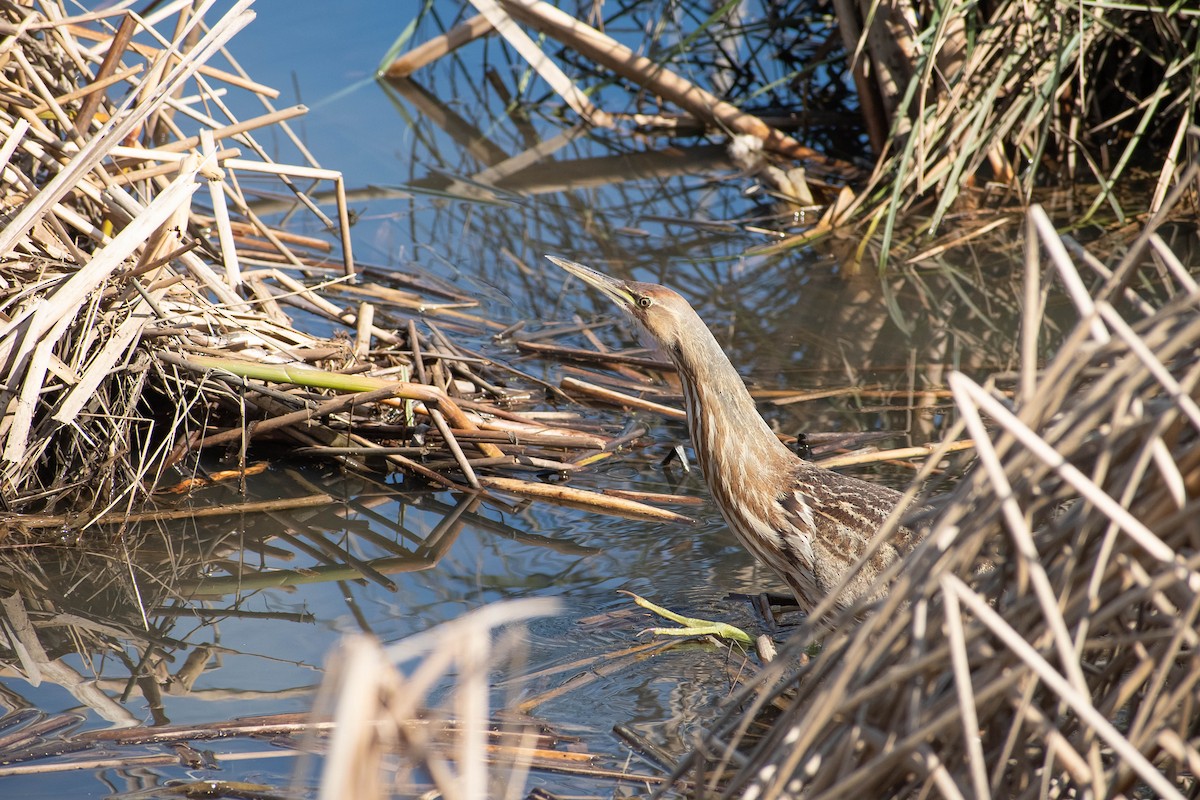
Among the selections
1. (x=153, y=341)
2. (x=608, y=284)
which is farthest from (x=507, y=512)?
(x=153, y=341)

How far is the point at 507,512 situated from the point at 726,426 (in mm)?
559

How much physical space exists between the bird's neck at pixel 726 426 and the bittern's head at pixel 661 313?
2 cm

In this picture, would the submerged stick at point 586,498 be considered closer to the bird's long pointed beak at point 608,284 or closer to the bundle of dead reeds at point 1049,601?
the bird's long pointed beak at point 608,284

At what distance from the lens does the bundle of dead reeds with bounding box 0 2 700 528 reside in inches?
92.7

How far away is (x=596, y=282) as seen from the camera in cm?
263

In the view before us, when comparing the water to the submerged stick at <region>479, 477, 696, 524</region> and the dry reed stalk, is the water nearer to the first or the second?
the submerged stick at <region>479, 477, 696, 524</region>

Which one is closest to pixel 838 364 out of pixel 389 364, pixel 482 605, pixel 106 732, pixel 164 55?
pixel 389 364

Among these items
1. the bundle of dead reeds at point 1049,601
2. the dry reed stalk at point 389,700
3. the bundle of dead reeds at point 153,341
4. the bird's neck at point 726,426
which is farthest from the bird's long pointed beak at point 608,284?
the dry reed stalk at point 389,700

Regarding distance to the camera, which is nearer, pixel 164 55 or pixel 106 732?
pixel 106 732

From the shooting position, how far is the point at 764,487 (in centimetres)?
232

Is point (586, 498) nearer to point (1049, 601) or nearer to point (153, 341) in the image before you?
point (153, 341)

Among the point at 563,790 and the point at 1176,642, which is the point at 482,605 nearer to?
the point at 563,790

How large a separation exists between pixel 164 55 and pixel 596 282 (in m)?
0.99

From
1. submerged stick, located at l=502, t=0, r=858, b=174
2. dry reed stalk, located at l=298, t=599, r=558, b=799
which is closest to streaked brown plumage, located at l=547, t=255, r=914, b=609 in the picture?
dry reed stalk, located at l=298, t=599, r=558, b=799
